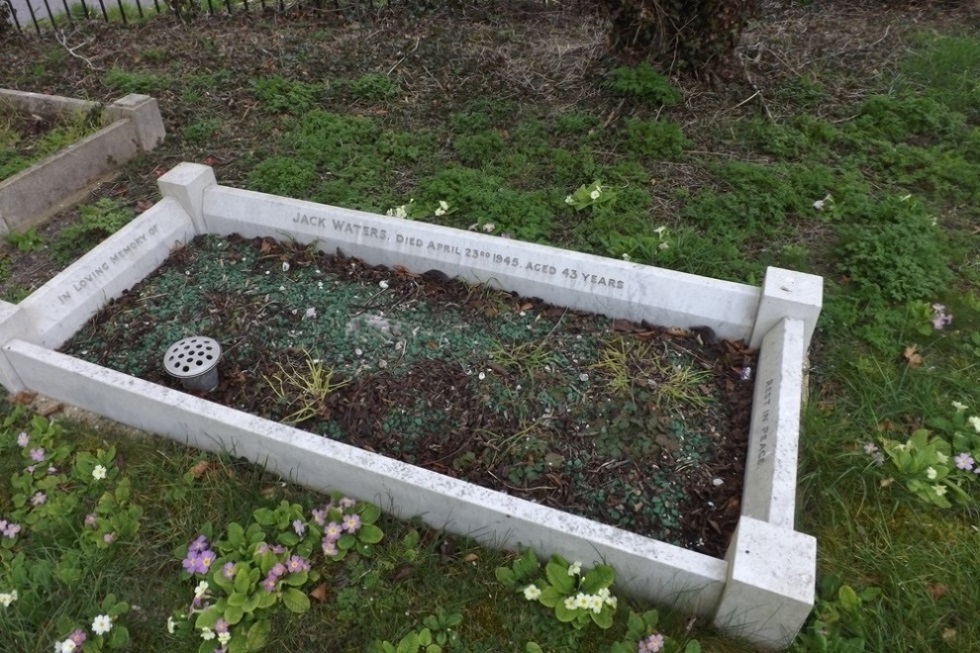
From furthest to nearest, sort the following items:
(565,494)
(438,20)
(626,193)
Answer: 1. (438,20)
2. (626,193)
3. (565,494)

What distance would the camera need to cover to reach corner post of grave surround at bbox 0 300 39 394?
2.90m

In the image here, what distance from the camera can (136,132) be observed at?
471 cm

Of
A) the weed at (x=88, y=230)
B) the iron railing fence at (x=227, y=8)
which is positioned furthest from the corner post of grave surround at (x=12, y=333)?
the iron railing fence at (x=227, y=8)

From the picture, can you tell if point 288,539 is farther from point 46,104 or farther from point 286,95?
point 46,104

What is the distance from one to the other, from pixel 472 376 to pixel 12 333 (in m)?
2.04

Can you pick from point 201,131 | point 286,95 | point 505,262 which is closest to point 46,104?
point 201,131

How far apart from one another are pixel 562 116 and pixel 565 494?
313 cm

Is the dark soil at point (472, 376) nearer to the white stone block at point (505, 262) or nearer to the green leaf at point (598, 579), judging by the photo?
the white stone block at point (505, 262)

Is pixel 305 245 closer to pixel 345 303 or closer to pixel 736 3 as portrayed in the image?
pixel 345 303

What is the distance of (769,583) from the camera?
6.44 ft

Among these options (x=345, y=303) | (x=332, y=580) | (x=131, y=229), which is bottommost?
(x=332, y=580)

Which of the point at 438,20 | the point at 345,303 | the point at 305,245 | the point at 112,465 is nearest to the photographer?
the point at 112,465

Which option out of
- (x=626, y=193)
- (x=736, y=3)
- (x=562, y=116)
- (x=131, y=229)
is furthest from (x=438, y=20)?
(x=131, y=229)

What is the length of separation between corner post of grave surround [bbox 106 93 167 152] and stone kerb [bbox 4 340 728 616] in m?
2.31
